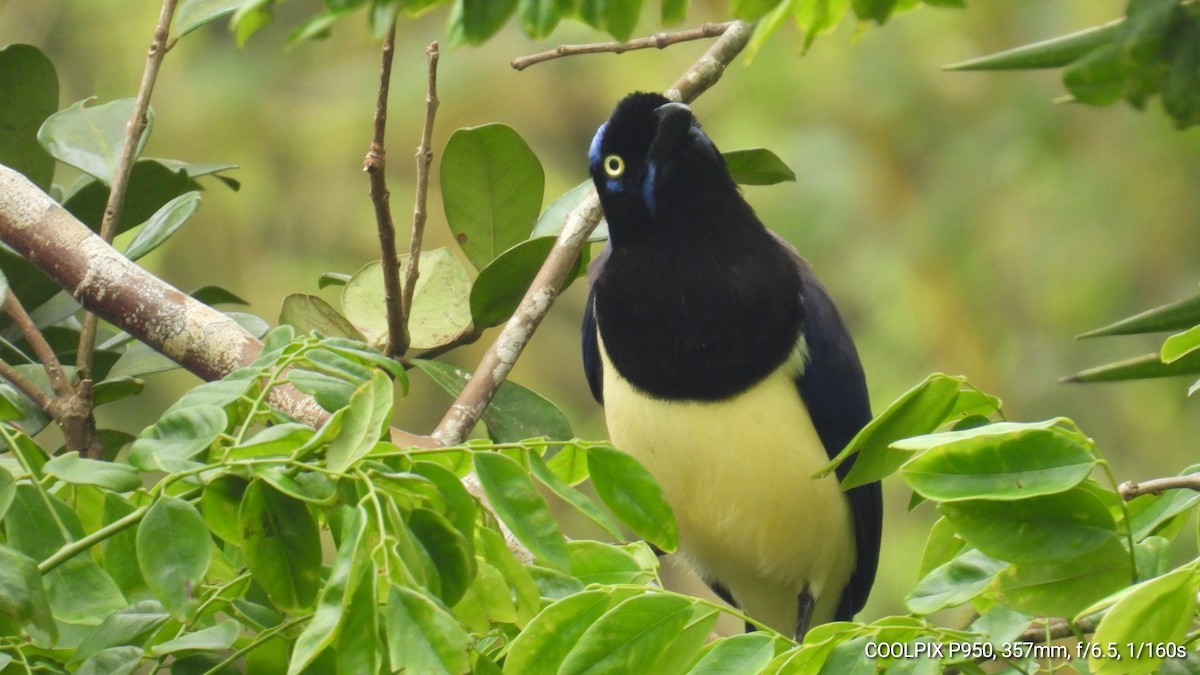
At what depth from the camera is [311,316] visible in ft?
7.03

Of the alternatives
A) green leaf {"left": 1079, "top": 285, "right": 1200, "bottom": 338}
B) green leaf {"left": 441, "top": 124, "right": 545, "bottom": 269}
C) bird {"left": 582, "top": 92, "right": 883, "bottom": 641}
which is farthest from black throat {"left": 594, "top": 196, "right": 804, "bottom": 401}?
green leaf {"left": 1079, "top": 285, "right": 1200, "bottom": 338}

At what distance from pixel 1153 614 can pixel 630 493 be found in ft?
1.62

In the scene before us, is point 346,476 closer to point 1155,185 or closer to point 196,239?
point 1155,185

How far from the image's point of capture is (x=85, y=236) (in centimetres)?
197

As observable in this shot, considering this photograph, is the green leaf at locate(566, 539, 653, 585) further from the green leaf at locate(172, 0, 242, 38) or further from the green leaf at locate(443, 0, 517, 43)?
the green leaf at locate(172, 0, 242, 38)

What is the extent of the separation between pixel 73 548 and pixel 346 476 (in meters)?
0.24

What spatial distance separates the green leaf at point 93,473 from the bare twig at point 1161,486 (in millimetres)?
830

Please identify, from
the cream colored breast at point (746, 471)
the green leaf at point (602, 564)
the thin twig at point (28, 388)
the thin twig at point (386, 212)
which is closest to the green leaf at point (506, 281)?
the thin twig at point (386, 212)

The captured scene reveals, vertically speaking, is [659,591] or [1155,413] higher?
[659,591]

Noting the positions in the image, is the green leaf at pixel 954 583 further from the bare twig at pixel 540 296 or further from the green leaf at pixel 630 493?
the bare twig at pixel 540 296

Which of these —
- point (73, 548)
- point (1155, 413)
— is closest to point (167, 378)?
point (1155, 413)

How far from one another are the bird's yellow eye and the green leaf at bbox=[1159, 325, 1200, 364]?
1.19m

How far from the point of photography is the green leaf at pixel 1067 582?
1154 mm

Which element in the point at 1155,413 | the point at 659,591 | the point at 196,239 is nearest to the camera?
the point at 659,591
